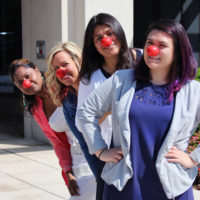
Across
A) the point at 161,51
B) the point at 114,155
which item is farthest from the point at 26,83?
the point at 161,51

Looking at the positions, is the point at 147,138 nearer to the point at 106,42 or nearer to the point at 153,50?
the point at 153,50

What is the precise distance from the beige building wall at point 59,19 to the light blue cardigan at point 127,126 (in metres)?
4.97

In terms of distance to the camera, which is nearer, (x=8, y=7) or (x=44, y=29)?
(x=44, y=29)

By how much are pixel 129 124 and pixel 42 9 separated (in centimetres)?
582

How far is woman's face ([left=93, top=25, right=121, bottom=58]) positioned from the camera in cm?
315

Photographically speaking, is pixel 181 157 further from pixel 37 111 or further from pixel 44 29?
pixel 44 29

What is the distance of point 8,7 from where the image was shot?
12180mm

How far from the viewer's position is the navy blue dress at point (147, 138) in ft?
8.11

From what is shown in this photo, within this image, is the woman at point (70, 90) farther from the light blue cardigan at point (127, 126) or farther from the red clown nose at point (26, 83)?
the light blue cardigan at point (127, 126)

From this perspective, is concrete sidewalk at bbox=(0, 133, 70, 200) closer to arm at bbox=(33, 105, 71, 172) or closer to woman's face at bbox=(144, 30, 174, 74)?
arm at bbox=(33, 105, 71, 172)

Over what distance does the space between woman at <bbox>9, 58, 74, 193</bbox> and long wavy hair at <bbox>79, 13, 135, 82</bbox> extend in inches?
19.4

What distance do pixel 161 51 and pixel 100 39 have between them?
721 mm

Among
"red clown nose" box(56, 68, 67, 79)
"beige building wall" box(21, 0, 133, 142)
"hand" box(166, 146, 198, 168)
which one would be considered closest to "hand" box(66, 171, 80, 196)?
"red clown nose" box(56, 68, 67, 79)

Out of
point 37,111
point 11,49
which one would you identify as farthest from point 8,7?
point 37,111
